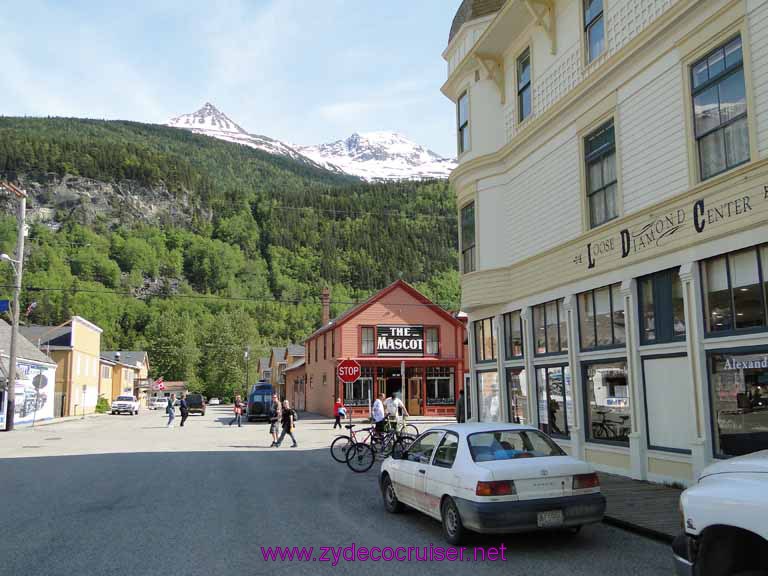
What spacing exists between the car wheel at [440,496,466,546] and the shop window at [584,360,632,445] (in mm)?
6166

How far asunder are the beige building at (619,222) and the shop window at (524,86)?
52 mm

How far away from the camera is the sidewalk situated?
346 inches

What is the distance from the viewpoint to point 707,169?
11.4 metres

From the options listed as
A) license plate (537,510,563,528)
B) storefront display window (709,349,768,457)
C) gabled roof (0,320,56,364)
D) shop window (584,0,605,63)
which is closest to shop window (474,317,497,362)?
shop window (584,0,605,63)

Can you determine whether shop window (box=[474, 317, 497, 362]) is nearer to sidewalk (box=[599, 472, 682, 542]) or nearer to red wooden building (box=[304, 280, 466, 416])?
sidewalk (box=[599, 472, 682, 542])

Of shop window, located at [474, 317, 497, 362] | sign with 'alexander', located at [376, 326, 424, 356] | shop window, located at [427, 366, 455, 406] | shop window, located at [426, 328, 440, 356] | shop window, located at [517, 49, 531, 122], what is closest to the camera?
shop window, located at [517, 49, 531, 122]

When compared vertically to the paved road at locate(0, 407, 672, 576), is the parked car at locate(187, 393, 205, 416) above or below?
above

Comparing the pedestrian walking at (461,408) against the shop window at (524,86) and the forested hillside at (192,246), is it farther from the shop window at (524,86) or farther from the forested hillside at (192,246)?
the forested hillside at (192,246)

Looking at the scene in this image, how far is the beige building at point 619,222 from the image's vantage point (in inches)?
420

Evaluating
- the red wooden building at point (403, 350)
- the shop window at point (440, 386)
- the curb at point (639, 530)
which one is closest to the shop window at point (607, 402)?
the curb at point (639, 530)

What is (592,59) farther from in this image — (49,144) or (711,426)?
(49,144)

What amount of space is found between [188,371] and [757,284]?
106m

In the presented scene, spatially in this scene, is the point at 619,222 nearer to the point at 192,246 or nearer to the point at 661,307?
the point at 661,307

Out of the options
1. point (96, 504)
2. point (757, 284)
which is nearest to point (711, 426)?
point (757, 284)
